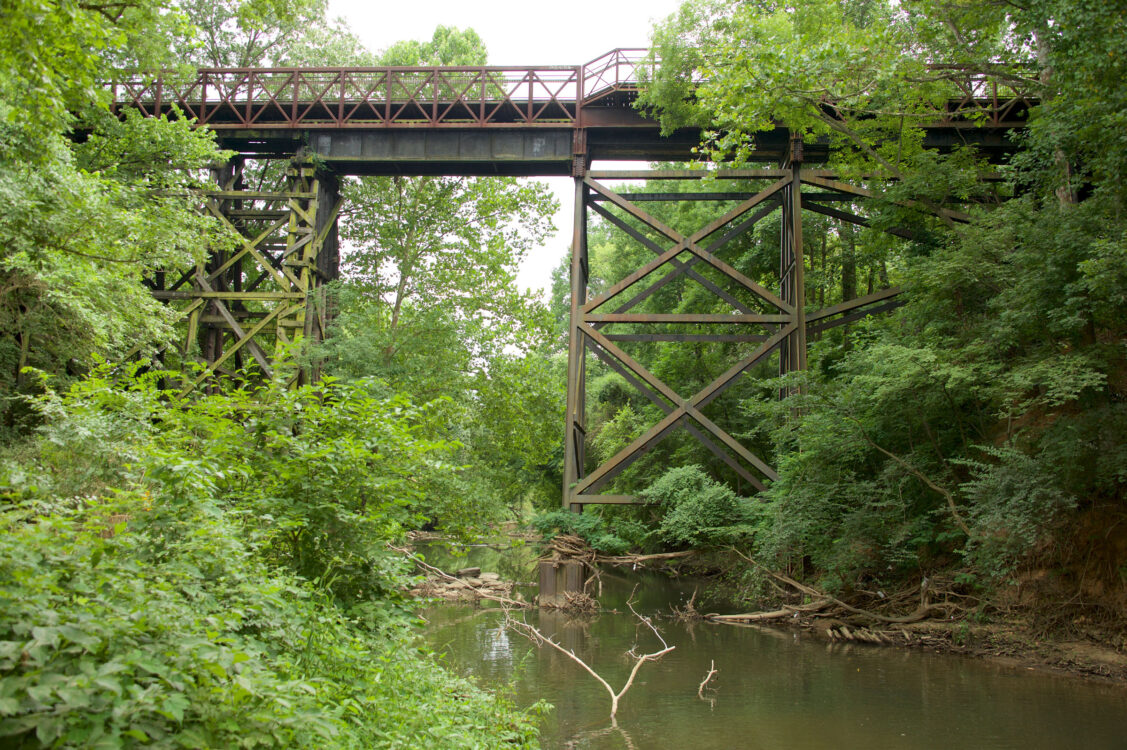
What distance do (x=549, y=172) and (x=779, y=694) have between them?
12.2 metres

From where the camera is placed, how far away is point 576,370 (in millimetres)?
15602

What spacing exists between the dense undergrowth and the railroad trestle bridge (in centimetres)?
963

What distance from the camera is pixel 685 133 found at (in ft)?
54.1

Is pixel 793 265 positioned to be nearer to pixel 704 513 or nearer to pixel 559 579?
pixel 704 513

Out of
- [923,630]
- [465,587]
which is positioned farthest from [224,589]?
[465,587]

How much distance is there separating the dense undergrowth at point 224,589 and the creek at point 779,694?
1.48 metres

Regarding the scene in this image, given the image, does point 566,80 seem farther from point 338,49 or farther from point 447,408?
point 338,49

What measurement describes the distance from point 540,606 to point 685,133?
10.1 meters

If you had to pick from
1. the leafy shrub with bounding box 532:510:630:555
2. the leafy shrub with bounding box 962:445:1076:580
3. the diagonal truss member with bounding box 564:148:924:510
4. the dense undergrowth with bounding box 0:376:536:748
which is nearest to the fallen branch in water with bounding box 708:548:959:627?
the leafy shrub with bounding box 962:445:1076:580

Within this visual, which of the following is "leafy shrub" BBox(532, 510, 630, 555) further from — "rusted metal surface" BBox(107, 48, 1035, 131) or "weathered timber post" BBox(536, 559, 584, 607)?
"rusted metal surface" BBox(107, 48, 1035, 131)

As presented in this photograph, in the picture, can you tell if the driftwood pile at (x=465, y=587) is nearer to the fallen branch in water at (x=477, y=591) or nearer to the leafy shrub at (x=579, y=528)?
the fallen branch in water at (x=477, y=591)

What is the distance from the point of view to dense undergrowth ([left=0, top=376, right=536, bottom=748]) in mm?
2688

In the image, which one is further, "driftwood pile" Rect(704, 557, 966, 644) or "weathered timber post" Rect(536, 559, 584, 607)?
"weathered timber post" Rect(536, 559, 584, 607)

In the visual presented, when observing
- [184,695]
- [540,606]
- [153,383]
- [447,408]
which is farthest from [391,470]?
[447,408]
